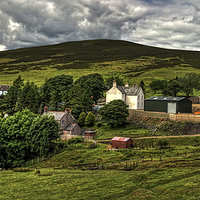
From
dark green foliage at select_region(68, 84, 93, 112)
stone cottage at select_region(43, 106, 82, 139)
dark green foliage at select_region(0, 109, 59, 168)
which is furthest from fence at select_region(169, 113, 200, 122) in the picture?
dark green foliage at select_region(68, 84, 93, 112)

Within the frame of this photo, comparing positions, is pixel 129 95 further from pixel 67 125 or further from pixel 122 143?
pixel 122 143

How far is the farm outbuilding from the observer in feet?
245

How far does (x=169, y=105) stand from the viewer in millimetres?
75750

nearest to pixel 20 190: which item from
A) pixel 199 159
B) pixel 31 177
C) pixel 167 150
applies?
pixel 31 177

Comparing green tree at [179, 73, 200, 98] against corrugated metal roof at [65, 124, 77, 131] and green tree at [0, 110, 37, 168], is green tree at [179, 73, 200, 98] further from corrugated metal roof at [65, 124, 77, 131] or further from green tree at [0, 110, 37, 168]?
green tree at [0, 110, 37, 168]

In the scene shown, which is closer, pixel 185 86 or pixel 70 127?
pixel 70 127

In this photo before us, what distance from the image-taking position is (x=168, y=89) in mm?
116062

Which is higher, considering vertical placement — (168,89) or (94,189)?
(168,89)

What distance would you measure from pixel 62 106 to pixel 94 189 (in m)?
72.1

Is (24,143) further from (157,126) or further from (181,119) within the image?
(181,119)

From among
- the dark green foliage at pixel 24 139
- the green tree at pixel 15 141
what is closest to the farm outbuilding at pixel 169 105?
the dark green foliage at pixel 24 139

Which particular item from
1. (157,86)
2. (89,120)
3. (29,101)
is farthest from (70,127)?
(157,86)

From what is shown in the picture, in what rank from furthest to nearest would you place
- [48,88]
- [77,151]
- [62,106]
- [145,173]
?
[48,88] → [62,106] → [77,151] → [145,173]

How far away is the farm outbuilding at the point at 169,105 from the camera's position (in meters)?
74.8
